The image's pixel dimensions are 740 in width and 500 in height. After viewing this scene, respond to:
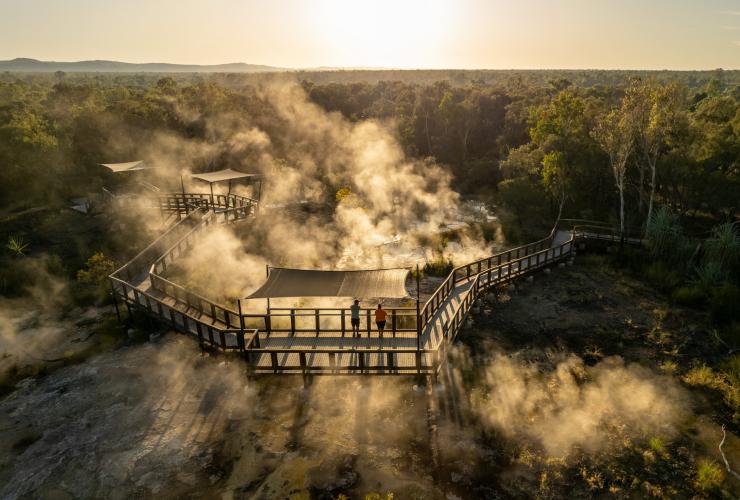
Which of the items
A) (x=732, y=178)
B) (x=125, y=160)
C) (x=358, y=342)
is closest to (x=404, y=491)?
(x=358, y=342)

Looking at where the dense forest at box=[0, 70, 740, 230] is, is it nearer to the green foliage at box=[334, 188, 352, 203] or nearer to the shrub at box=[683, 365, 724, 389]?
the green foliage at box=[334, 188, 352, 203]

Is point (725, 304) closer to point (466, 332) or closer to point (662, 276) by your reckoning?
point (662, 276)

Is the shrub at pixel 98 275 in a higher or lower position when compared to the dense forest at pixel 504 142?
lower

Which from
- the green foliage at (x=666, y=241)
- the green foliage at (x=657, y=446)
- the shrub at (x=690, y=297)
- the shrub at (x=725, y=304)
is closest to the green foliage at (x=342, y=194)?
the green foliage at (x=666, y=241)

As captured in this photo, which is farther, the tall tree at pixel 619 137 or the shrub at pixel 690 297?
the tall tree at pixel 619 137

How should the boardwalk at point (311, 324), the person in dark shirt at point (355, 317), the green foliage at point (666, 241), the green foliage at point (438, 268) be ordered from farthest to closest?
the green foliage at point (438, 268) → the green foliage at point (666, 241) → the person in dark shirt at point (355, 317) → the boardwalk at point (311, 324)

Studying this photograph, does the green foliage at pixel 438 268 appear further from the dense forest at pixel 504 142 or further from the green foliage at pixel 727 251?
the green foliage at pixel 727 251

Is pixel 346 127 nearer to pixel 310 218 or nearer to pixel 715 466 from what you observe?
pixel 310 218

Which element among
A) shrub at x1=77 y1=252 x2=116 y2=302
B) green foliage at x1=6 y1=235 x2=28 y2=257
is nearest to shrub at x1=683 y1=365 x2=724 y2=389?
shrub at x1=77 y1=252 x2=116 y2=302
